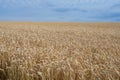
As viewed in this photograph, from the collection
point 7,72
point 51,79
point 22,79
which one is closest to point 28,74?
point 22,79

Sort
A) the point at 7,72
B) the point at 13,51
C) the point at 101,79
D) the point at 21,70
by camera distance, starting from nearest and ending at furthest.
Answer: the point at 101,79 < the point at 21,70 < the point at 7,72 < the point at 13,51

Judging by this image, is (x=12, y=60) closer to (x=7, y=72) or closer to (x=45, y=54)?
(x=7, y=72)

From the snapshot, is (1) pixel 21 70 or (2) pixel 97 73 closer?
(2) pixel 97 73

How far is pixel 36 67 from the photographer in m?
4.42

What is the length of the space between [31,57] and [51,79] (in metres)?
1.15

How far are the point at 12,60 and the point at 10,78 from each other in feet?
1.69

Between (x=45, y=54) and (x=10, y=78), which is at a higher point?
(x=45, y=54)

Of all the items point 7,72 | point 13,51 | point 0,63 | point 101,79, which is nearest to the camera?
point 101,79

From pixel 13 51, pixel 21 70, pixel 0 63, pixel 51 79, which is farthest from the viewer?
pixel 13 51

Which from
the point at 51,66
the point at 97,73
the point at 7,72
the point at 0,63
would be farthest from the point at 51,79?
the point at 0,63

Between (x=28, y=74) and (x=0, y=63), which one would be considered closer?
(x=28, y=74)

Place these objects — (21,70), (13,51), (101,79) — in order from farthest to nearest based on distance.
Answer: (13,51) < (21,70) < (101,79)

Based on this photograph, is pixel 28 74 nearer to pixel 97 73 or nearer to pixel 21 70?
pixel 21 70

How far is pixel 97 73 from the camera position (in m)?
3.78
